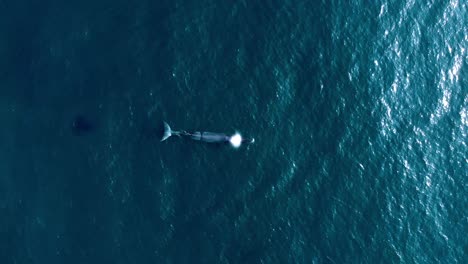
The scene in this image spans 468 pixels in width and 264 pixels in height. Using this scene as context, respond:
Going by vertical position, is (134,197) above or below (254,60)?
below

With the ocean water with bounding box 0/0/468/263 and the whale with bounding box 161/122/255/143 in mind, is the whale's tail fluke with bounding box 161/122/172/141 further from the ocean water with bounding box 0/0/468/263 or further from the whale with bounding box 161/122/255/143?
the ocean water with bounding box 0/0/468/263

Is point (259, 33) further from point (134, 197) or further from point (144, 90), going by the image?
point (134, 197)

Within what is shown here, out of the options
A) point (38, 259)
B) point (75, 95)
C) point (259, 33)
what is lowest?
point (38, 259)

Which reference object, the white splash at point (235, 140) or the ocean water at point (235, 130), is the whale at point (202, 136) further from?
the ocean water at point (235, 130)

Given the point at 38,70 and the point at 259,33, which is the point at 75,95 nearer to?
the point at 38,70

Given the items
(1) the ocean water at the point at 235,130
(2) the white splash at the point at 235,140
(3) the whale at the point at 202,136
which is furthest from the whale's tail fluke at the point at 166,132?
(2) the white splash at the point at 235,140

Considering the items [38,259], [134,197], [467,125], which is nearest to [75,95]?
[134,197]

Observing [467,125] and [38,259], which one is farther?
[467,125]

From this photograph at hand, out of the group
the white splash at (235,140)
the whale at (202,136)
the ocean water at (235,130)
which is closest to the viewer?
the ocean water at (235,130)

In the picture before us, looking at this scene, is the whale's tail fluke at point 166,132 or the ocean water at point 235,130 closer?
the ocean water at point 235,130
